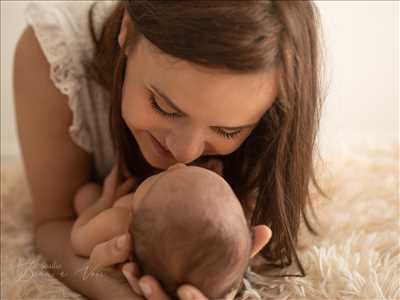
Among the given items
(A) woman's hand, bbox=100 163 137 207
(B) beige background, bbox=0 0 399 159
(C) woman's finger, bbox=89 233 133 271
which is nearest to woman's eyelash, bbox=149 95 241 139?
(C) woman's finger, bbox=89 233 133 271

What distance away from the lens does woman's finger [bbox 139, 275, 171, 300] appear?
3.21 feet

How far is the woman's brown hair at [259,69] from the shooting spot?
3.20 feet

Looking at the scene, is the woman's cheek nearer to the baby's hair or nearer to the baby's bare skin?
the baby's bare skin

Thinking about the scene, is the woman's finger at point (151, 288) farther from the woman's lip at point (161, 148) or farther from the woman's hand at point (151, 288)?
the woman's lip at point (161, 148)

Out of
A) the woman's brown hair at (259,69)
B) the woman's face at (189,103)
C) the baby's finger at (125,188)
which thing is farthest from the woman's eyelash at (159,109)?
the baby's finger at (125,188)

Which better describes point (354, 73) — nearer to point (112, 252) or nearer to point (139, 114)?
point (139, 114)

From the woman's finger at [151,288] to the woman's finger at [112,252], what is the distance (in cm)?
6

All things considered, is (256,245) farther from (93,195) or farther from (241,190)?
(93,195)

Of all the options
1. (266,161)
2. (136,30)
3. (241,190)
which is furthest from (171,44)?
(241,190)

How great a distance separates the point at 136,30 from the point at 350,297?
0.64m

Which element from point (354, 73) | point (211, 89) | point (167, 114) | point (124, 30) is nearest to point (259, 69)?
point (211, 89)

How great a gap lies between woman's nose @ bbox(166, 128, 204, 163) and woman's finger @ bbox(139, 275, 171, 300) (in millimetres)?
238

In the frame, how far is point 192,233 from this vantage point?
934 mm

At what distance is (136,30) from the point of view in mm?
1100
